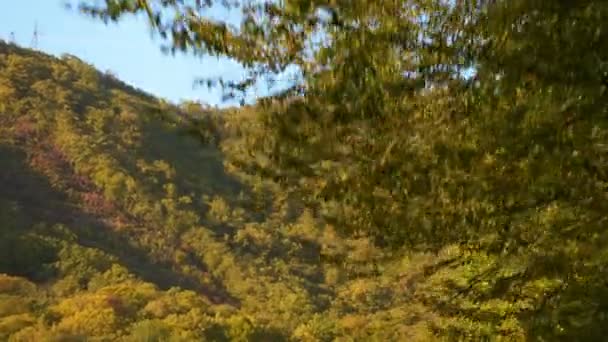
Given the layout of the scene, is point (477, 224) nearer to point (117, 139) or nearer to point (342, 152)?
point (342, 152)

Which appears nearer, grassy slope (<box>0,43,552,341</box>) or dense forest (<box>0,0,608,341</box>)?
dense forest (<box>0,0,608,341</box>)

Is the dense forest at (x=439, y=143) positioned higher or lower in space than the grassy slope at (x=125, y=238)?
lower

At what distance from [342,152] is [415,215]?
116 centimetres

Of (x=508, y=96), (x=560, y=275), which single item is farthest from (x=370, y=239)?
(x=508, y=96)

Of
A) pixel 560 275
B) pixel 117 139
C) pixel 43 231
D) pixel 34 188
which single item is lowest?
pixel 560 275

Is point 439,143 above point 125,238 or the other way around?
the other way around

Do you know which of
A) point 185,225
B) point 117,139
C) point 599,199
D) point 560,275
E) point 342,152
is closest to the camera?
point 342,152

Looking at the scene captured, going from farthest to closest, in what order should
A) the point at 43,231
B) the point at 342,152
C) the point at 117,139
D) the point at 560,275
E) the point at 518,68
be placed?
the point at 117,139
the point at 43,231
the point at 560,275
the point at 342,152
the point at 518,68

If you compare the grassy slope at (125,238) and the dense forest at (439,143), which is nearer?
the dense forest at (439,143)

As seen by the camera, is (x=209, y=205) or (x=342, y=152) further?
(x=209, y=205)

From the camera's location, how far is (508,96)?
237 inches

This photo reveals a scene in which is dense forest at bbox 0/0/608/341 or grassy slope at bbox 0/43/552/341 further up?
grassy slope at bbox 0/43/552/341

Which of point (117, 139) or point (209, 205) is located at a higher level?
point (117, 139)

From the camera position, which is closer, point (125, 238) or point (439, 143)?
point (439, 143)
